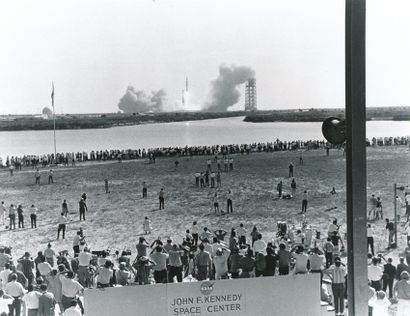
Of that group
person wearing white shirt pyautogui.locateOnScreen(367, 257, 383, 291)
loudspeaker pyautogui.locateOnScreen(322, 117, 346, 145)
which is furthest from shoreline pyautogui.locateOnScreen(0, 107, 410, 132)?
loudspeaker pyautogui.locateOnScreen(322, 117, 346, 145)

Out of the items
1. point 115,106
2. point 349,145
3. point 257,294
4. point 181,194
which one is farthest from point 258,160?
point 349,145

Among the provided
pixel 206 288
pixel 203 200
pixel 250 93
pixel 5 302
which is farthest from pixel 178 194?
pixel 250 93

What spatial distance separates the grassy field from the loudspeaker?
1855 cm

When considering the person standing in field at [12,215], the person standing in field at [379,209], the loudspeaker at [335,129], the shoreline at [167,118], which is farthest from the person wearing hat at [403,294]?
the shoreline at [167,118]

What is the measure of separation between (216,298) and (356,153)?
5.60 meters

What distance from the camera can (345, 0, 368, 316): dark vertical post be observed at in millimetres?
4273

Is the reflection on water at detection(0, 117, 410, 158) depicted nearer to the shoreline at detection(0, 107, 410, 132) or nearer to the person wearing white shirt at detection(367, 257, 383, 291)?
the shoreline at detection(0, 107, 410, 132)

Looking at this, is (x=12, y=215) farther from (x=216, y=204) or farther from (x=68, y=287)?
(x=68, y=287)

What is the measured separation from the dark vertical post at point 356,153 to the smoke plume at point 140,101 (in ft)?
154

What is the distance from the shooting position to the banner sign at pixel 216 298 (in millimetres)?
8922

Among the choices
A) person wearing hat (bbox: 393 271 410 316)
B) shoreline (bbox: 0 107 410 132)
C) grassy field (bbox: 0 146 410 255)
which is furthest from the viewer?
shoreline (bbox: 0 107 410 132)

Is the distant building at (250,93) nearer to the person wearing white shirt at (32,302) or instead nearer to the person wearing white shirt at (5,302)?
the person wearing white shirt at (5,302)

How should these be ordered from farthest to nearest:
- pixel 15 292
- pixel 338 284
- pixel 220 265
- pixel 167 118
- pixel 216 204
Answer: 1. pixel 167 118
2. pixel 216 204
3. pixel 220 265
4. pixel 338 284
5. pixel 15 292

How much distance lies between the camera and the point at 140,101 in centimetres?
5772
